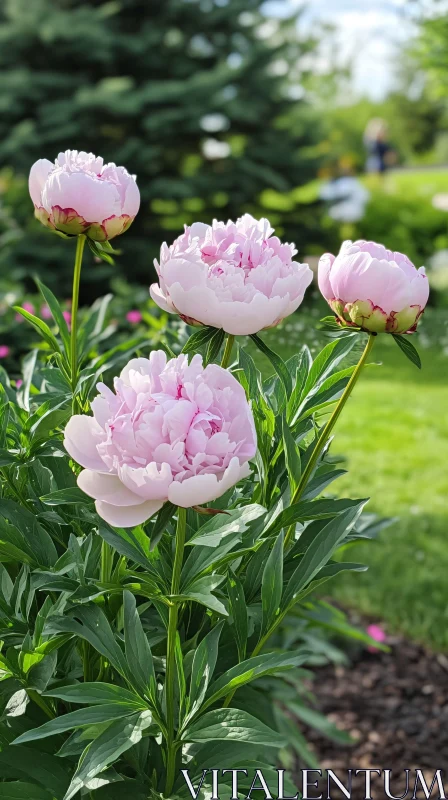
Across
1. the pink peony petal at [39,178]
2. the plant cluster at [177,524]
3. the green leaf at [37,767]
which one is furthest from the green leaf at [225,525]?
the pink peony petal at [39,178]

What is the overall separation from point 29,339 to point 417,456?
239 cm

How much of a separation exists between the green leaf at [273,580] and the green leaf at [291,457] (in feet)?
0.24

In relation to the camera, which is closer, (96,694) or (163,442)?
(163,442)

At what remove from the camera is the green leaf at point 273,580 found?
3.01 ft

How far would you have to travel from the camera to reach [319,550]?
3.08 ft

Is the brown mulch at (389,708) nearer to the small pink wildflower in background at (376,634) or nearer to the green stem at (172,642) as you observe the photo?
the small pink wildflower in background at (376,634)

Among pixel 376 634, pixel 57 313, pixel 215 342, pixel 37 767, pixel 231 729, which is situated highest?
pixel 215 342

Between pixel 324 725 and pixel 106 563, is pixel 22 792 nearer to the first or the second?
pixel 106 563

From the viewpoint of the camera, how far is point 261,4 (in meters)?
7.03

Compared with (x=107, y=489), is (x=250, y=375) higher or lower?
lower

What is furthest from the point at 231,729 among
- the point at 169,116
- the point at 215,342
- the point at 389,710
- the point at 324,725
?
the point at 169,116

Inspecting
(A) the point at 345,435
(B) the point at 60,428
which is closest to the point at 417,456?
(A) the point at 345,435

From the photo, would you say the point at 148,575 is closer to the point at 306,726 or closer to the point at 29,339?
the point at 306,726

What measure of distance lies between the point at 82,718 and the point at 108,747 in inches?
1.5
